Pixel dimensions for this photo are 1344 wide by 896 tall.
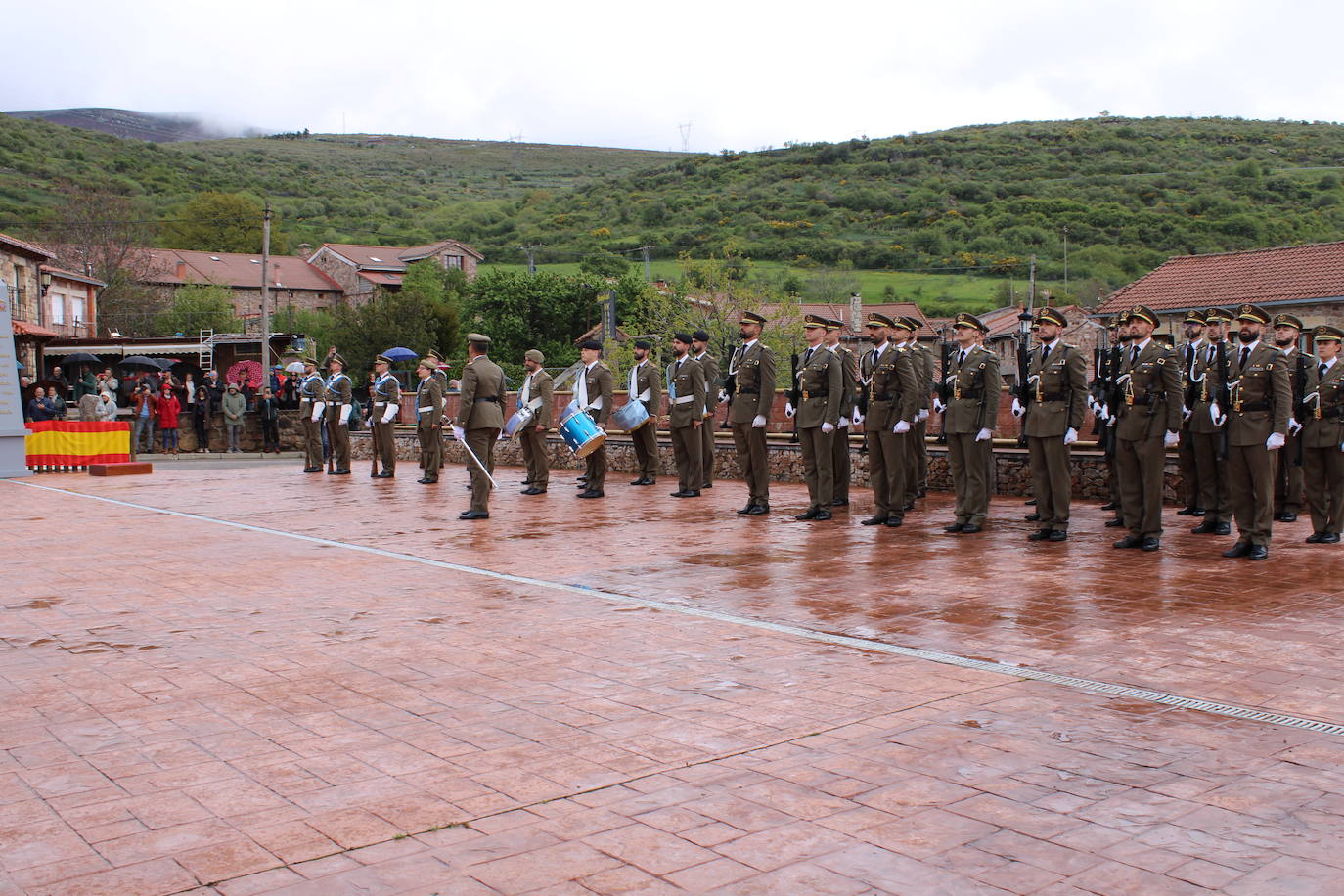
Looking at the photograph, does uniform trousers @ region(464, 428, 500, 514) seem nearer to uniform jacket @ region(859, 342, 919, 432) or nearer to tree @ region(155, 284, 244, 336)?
uniform jacket @ region(859, 342, 919, 432)

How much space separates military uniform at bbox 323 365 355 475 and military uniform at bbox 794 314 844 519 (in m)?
9.60

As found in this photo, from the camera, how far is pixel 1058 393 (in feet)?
32.6

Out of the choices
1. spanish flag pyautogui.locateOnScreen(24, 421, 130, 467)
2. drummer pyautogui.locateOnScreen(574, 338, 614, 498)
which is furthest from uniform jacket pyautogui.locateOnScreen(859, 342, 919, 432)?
spanish flag pyautogui.locateOnScreen(24, 421, 130, 467)

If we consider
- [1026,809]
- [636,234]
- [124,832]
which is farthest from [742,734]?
[636,234]

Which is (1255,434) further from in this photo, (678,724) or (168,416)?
(168,416)

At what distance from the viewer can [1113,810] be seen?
3674 mm

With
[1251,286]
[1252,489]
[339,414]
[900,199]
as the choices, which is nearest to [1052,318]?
[1252,489]

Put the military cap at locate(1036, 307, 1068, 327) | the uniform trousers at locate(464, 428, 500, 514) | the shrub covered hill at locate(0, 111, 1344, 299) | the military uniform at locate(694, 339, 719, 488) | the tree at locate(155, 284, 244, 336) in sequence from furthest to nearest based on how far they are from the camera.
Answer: the shrub covered hill at locate(0, 111, 1344, 299) < the tree at locate(155, 284, 244, 336) < the military uniform at locate(694, 339, 719, 488) < the uniform trousers at locate(464, 428, 500, 514) < the military cap at locate(1036, 307, 1068, 327)

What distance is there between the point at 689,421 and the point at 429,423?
4.78 meters

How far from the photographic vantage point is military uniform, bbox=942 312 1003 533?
1042 centimetres

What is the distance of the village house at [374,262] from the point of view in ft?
282

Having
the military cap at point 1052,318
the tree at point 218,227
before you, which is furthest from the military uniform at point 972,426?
the tree at point 218,227

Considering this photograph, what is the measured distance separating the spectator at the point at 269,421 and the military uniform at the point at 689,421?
58.0 ft

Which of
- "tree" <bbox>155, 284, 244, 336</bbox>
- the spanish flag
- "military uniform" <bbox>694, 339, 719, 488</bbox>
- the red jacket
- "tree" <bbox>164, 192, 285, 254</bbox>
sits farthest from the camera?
"tree" <bbox>164, 192, 285, 254</bbox>
